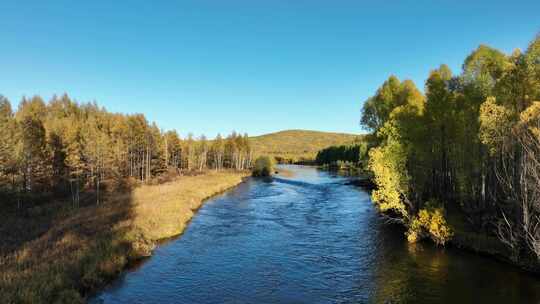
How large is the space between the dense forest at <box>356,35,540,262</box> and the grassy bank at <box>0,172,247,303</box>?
2150cm

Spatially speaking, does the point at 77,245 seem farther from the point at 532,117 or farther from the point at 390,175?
the point at 532,117

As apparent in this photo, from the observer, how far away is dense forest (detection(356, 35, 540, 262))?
19.2 metres

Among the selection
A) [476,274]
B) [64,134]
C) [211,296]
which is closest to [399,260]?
[476,274]

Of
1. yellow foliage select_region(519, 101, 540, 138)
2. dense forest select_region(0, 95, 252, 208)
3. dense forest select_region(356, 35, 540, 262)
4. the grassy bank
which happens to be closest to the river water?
the grassy bank

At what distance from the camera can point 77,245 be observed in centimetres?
2295

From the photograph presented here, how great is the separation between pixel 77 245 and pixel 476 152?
32016mm

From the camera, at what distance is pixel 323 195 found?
5772 cm

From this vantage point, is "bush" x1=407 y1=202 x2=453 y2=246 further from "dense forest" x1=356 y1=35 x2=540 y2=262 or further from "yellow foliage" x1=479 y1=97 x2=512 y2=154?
"yellow foliage" x1=479 y1=97 x2=512 y2=154

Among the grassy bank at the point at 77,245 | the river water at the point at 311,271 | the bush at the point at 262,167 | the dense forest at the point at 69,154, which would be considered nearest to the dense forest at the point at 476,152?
the river water at the point at 311,271

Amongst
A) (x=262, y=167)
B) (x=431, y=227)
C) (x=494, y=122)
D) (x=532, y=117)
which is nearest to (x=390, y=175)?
(x=431, y=227)

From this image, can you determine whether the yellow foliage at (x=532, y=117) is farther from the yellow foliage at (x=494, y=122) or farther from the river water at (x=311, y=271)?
the river water at (x=311, y=271)

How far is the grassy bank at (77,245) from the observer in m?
16.2

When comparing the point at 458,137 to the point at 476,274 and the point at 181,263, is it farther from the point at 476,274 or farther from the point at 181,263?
the point at 181,263

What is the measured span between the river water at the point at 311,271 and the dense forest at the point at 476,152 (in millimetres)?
2815
